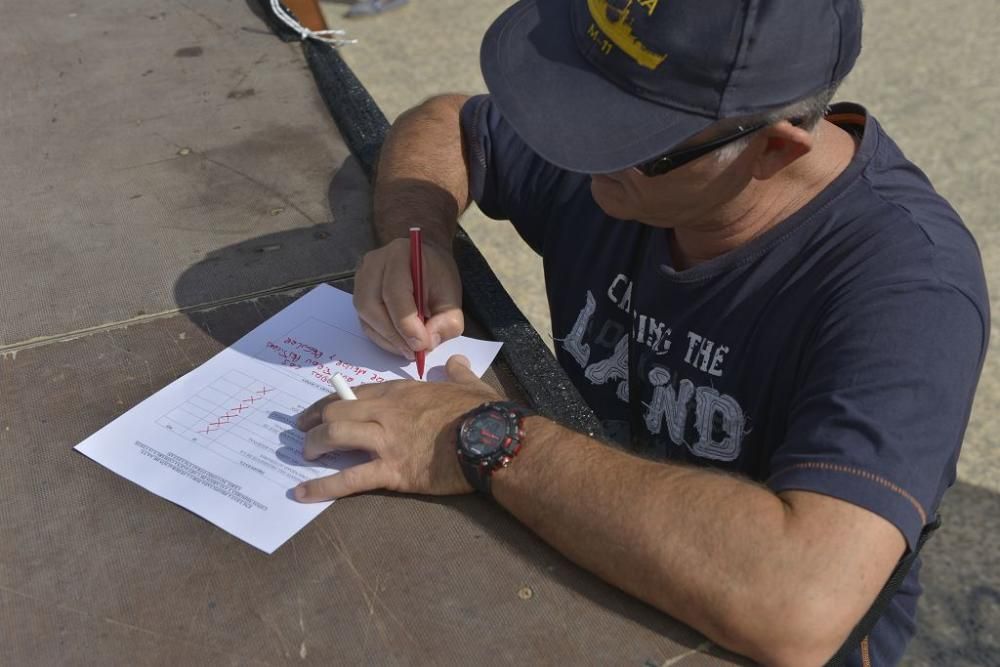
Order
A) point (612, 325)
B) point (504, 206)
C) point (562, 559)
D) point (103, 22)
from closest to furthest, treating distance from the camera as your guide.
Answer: point (562, 559), point (612, 325), point (504, 206), point (103, 22)

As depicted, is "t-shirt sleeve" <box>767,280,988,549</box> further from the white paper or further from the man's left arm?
the white paper

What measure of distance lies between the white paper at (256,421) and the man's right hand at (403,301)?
27mm

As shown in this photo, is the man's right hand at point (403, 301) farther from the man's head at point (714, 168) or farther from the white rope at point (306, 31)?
the white rope at point (306, 31)

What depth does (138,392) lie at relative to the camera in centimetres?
131

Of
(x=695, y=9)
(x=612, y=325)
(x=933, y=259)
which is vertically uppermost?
(x=695, y=9)

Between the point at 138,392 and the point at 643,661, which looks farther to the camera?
the point at 138,392

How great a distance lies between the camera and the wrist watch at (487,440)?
112 cm

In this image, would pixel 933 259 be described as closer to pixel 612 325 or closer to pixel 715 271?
pixel 715 271

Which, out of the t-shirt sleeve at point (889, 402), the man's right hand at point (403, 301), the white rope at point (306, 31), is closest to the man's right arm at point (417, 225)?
the man's right hand at point (403, 301)

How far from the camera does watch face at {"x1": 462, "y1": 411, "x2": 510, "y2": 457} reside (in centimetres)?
112

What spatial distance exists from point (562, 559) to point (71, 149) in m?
1.23

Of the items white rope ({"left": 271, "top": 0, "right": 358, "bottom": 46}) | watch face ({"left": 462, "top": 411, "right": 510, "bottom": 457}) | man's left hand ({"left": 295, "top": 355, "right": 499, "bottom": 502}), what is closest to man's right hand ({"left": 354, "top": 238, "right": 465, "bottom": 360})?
man's left hand ({"left": 295, "top": 355, "right": 499, "bottom": 502})

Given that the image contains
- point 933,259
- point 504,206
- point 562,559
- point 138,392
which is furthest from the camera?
point 504,206

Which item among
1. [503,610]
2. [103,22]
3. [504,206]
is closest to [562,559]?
[503,610]
